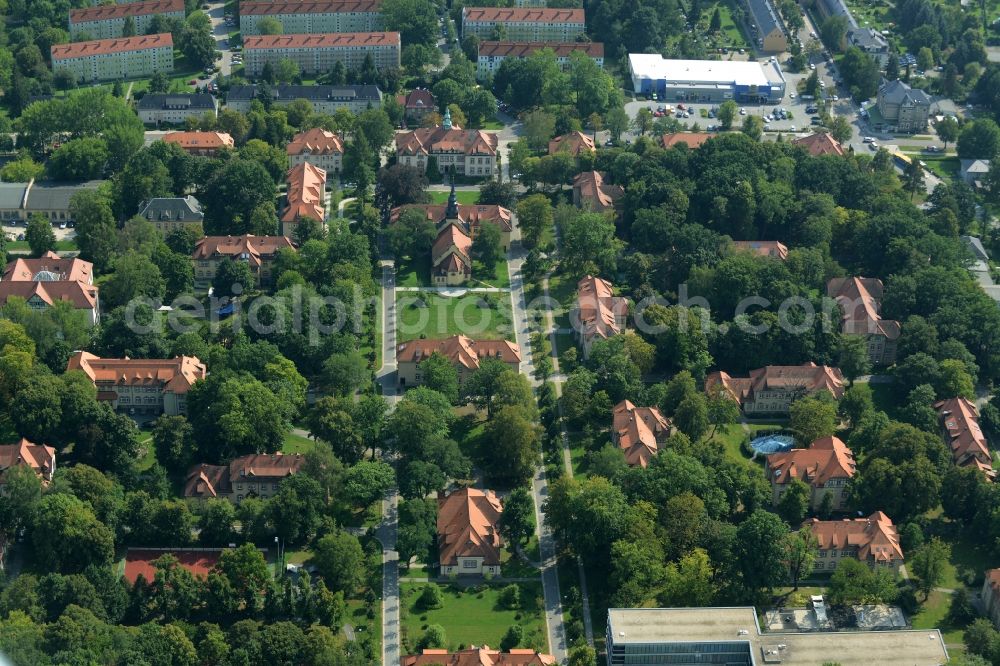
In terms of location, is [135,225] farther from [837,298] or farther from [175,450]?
[837,298]

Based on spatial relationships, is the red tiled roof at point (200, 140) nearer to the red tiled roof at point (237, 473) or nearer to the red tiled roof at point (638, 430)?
the red tiled roof at point (237, 473)

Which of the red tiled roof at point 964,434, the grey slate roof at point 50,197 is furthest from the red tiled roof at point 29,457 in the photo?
the red tiled roof at point 964,434

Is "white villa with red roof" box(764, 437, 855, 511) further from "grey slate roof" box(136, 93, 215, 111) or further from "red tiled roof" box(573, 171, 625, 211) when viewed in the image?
"grey slate roof" box(136, 93, 215, 111)

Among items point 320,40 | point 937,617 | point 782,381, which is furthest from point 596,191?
point 937,617

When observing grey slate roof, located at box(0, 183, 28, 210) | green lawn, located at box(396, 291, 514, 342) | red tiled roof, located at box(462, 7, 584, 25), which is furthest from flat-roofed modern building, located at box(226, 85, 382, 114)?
green lawn, located at box(396, 291, 514, 342)

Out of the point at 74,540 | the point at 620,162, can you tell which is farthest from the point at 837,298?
the point at 74,540

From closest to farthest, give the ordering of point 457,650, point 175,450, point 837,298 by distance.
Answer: point 457,650
point 175,450
point 837,298
